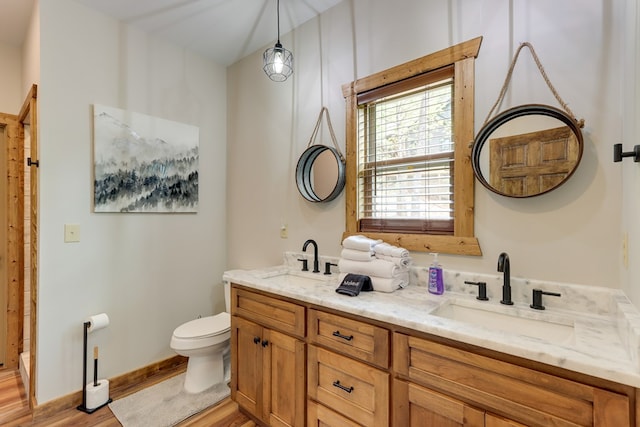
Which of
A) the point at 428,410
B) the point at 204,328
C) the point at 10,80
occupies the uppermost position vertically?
the point at 10,80

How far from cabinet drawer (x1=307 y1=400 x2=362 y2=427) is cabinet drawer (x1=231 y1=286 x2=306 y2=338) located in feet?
1.13

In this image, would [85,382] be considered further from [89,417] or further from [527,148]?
[527,148]

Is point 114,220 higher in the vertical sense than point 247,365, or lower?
higher

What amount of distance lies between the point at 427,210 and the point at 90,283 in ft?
7.83

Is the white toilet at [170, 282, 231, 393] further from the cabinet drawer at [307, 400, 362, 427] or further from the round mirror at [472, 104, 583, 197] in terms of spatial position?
the round mirror at [472, 104, 583, 197]

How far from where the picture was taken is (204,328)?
234cm

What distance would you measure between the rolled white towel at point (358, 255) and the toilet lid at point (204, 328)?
1168mm

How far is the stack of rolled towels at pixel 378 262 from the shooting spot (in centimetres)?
169

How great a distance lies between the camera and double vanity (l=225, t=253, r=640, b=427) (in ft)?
2.99

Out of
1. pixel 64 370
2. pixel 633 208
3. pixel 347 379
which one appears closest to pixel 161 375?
pixel 64 370

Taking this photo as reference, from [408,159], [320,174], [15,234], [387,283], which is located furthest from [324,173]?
[15,234]

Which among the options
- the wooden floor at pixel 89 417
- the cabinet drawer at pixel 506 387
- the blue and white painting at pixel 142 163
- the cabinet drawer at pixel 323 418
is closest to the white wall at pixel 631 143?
the cabinet drawer at pixel 506 387

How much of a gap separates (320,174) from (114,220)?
1.61 m

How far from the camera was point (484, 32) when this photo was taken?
1620 mm
